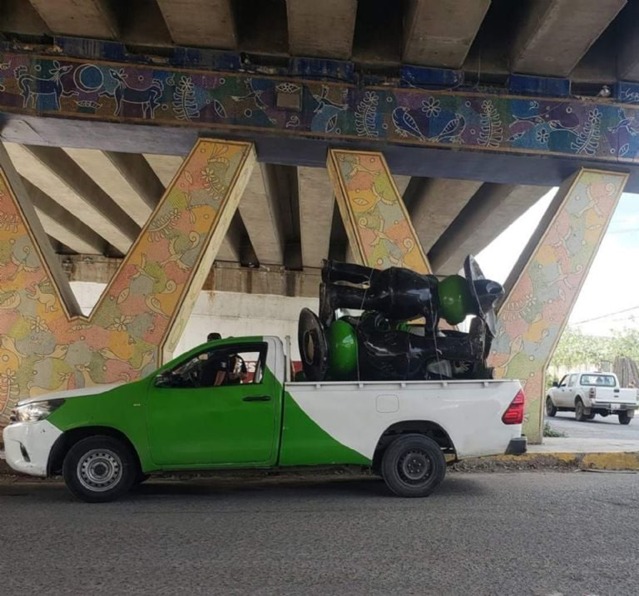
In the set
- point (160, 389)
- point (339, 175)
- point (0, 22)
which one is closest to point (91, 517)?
point (160, 389)

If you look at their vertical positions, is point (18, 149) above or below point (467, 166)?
above

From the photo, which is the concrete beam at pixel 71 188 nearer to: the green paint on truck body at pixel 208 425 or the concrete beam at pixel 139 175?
the concrete beam at pixel 139 175

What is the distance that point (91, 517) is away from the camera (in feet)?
17.4

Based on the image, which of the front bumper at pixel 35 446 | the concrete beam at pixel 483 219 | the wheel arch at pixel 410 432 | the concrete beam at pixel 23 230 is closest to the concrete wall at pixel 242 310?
the concrete beam at pixel 483 219

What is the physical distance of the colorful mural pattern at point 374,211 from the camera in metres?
9.60

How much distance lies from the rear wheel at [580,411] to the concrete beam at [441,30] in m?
14.6

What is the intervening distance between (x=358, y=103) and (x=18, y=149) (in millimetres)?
7839

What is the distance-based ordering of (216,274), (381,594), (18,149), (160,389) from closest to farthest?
(381,594) < (160,389) < (18,149) < (216,274)

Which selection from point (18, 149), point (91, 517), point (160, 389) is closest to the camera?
point (91, 517)

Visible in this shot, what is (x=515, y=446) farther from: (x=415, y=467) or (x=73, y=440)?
(x=73, y=440)

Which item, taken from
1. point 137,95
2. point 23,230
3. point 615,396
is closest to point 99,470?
point 23,230

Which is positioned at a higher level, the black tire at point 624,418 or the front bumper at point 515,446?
the black tire at point 624,418

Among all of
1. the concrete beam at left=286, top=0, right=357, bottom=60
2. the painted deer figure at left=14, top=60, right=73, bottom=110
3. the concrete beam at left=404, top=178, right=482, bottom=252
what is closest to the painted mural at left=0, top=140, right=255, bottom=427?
the painted deer figure at left=14, top=60, right=73, bottom=110

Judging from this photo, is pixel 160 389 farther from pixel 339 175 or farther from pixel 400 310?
pixel 339 175
